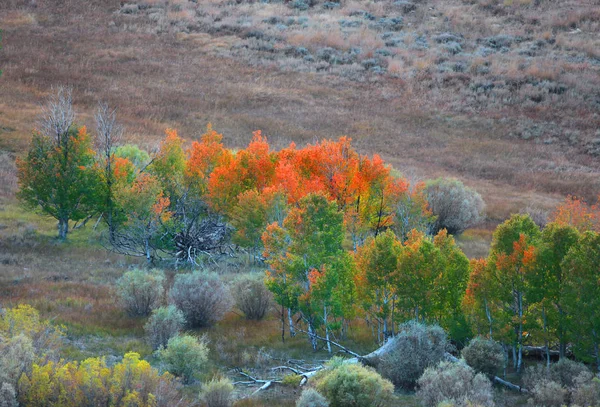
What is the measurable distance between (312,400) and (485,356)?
18.2 ft

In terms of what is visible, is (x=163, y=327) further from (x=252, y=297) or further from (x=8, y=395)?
(x=8, y=395)

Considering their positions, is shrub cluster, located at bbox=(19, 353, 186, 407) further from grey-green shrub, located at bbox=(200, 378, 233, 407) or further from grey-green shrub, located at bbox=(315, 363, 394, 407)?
grey-green shrub, located at bbox=(315, 363, 394, 407)

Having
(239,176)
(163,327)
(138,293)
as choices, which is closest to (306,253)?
(163,327)

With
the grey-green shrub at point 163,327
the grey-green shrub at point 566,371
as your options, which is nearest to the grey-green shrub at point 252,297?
the grey-green shrub at point 163,327

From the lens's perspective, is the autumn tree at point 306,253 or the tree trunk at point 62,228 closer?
the autumn tree at point 306,253

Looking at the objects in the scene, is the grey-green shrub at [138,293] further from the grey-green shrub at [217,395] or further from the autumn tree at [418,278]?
the autumn tree at [418,278]

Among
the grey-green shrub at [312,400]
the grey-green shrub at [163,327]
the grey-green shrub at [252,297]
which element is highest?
the grey-green shrub at [312,400]

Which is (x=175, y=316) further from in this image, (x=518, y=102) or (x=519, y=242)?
(x=518, y=102)

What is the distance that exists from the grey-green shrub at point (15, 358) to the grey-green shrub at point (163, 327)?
504cm

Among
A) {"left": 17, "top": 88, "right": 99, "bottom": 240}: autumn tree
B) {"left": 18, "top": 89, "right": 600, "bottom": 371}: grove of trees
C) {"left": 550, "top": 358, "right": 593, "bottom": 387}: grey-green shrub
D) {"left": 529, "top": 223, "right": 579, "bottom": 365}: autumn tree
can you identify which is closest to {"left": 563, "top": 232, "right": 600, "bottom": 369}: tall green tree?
{"left": 18, "top": 89, "right": 600, "bottom": 371}: grove of trees

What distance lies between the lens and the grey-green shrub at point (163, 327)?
63.2 ft

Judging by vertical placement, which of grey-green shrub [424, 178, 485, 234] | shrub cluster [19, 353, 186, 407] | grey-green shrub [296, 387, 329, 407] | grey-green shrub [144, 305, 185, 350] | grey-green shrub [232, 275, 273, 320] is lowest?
grey-green shrub [424, 178, 485, 234]

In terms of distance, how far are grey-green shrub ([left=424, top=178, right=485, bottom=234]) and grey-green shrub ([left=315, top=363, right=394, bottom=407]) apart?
2305 centimetres

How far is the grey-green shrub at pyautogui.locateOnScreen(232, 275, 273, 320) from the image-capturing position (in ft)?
74.3
